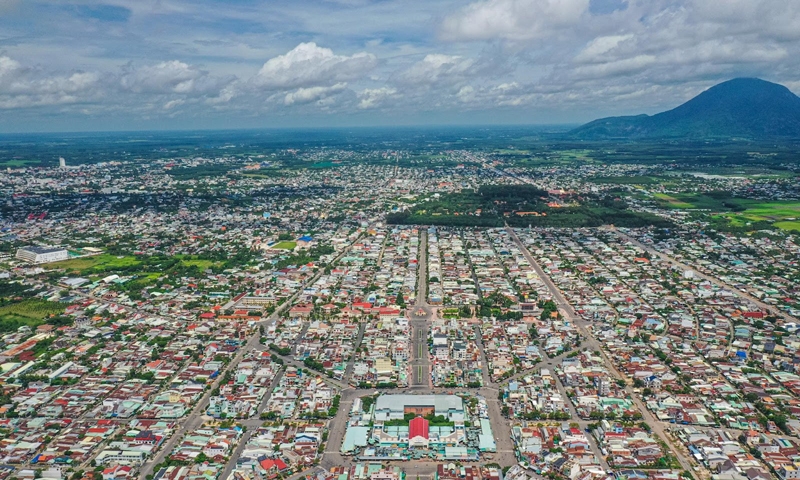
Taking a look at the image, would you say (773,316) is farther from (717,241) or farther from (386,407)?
(386,407)

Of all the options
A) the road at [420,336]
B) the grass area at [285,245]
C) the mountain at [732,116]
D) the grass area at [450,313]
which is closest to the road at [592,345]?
the grass area at [450,313]

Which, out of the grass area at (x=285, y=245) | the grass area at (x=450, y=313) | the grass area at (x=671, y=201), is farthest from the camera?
the grass area at (x=671, y=201)

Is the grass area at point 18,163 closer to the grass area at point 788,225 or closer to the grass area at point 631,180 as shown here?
the grass area at point 631,180

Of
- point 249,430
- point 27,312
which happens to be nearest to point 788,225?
point 249,430

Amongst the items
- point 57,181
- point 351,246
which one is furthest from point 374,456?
point 57,181

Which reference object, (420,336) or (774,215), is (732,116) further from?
(420,336)
